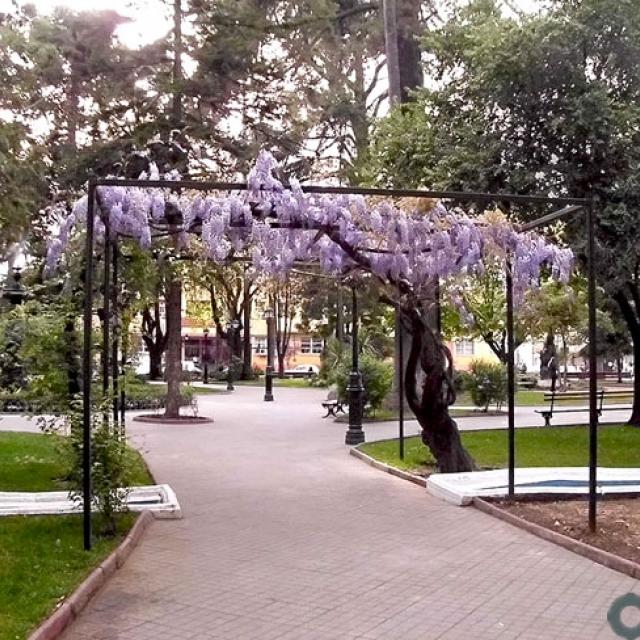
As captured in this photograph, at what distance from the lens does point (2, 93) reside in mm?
9836

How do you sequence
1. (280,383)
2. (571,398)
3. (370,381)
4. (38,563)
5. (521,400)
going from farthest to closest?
(280,383), (521,400), (370,381), (571,398), (38,563)

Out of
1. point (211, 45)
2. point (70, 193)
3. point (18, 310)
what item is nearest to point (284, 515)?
point (18, 310)

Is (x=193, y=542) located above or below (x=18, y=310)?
below

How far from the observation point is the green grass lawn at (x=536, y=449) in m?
13.6

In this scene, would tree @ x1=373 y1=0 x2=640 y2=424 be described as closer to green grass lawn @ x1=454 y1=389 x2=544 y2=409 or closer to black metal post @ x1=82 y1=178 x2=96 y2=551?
black metal post @ x1=82 y1=178 x2=96 y2=551

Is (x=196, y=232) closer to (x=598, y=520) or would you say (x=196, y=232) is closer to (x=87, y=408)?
(x=87, y=408)

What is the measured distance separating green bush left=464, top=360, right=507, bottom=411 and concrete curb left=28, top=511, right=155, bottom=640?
1776 centimetres

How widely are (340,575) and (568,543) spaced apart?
92.6 inches

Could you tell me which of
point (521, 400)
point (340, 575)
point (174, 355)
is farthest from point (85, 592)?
point (521, 400)

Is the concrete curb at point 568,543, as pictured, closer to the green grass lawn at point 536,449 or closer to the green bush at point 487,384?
the green grass lawn at point 536,449

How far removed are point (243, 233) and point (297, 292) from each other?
128ft

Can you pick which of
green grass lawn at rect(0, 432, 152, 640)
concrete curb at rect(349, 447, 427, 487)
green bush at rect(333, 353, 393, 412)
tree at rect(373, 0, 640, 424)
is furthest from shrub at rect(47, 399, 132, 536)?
green bush at rect(333, 353, 393, 412)

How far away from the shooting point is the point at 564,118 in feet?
49.0

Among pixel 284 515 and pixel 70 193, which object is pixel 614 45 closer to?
pixel 284 515
